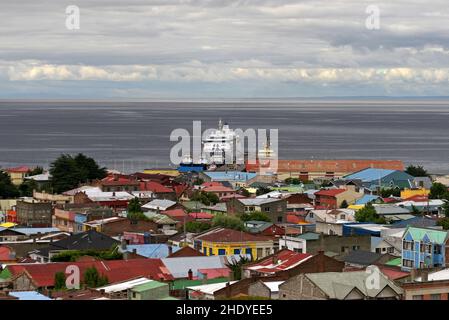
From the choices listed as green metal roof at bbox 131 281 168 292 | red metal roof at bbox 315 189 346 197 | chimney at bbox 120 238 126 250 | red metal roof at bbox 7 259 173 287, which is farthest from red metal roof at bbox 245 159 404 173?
Answer: green metal roof at bbox 131 281 168 292

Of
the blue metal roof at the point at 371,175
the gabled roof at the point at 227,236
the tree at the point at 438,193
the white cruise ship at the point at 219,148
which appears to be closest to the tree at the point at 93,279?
the gabled roof at the point at 227,236

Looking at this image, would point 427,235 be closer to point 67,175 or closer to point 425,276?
point 425,276

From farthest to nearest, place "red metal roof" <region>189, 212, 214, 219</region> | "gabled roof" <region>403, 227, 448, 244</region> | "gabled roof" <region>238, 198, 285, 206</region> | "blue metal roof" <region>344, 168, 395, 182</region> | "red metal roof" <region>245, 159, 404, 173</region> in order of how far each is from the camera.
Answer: "red metal roof" <region>245, 159, 404, 173</region>, "blue metal roof" <region>344, 168, 395, 182</region>, "gabled roof" <region>238, 198, 285, 206</region>, "red metal roof" <region>189, 212, 214, 219</region>, "gabled roof" <region>403, 227, 448, 244</region>

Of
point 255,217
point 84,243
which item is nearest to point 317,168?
point 255,217

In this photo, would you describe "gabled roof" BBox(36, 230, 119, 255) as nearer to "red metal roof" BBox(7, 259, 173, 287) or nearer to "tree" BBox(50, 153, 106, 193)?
"red metal roof" BBox(7, 259, 173, 287)
